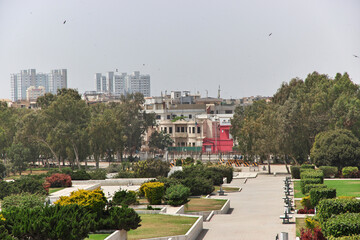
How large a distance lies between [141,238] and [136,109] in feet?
236

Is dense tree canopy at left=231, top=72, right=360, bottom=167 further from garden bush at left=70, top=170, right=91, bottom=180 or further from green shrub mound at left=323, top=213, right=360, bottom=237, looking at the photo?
green shrub mound at left=323, top=213, right=360, bottom=237

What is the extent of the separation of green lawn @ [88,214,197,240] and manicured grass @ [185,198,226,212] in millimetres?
4308

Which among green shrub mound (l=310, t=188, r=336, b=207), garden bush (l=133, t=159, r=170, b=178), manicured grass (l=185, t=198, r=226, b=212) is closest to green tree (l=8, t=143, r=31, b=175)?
garden bush (l=133, t=159, r=170, b=178)

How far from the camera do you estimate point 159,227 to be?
23.8m

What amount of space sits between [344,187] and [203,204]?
13.2 meters

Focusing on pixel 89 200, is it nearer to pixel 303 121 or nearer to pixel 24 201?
pixel 24 201

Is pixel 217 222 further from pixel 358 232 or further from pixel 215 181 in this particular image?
pixel 215 181

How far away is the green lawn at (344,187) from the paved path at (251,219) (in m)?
1.38

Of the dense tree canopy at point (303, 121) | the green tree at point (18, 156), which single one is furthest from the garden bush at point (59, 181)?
the dense tree canopy at point (303, 121)

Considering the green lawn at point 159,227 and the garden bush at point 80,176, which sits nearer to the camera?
the green lawn at point 159,227

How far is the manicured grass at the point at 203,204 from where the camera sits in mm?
31344

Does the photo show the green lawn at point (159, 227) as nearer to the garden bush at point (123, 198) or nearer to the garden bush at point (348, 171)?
the garden bush at point (123, 198)

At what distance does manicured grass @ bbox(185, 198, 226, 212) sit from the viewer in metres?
31.3

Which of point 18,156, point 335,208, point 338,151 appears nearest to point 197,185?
point 335,208
